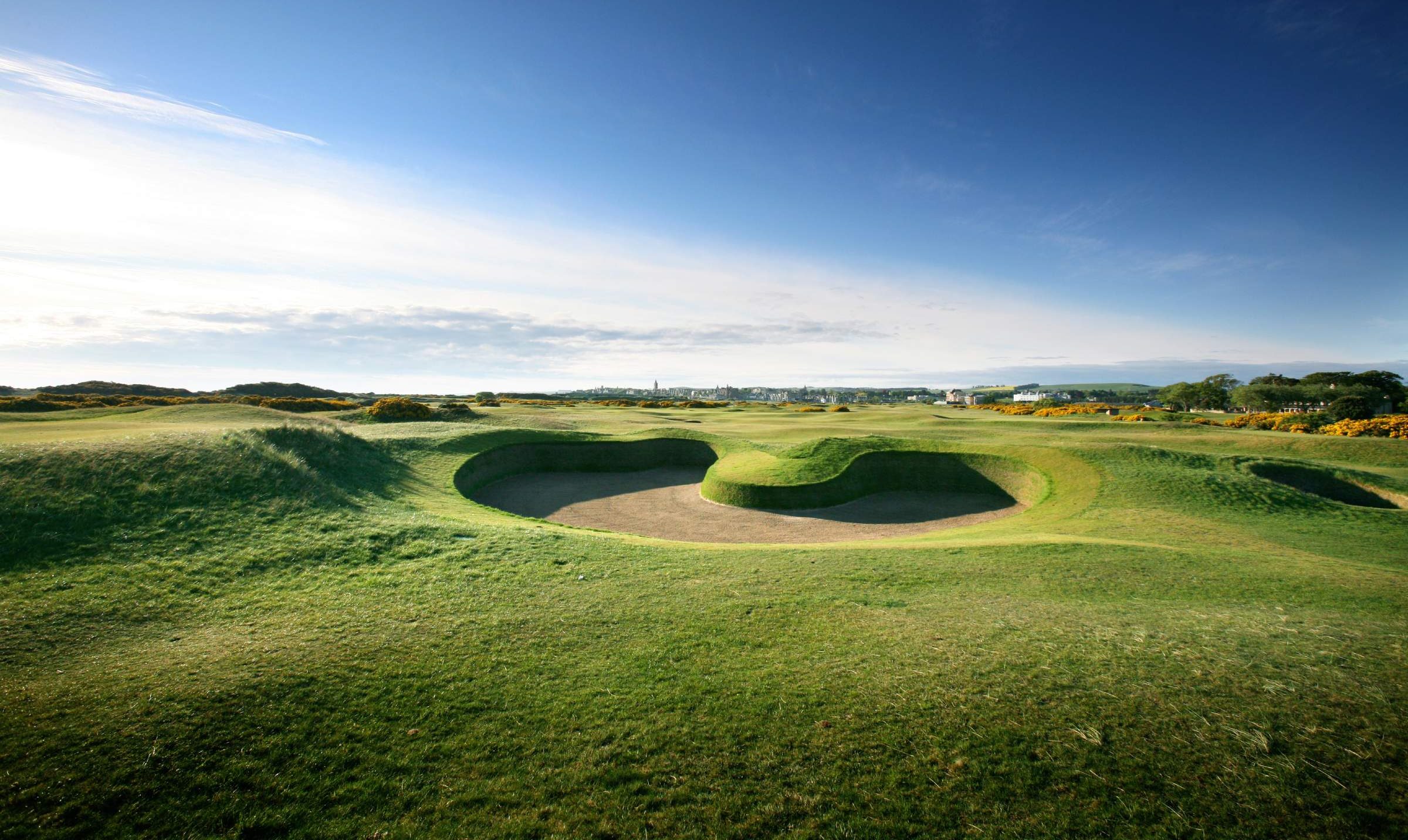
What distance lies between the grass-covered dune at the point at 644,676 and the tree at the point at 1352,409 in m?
45.0

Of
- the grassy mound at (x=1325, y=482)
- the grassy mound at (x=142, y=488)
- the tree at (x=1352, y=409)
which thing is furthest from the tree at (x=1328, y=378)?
the grassy mound at (x=142, y=488)

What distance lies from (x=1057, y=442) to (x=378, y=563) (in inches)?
1258

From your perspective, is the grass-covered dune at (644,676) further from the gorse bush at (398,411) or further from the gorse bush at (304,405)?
the gorse bush at (304,405)

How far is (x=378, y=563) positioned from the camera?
11695 millimetres

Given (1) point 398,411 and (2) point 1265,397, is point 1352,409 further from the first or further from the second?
(1) point 398,411

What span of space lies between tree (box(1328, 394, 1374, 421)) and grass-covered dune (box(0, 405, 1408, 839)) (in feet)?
148

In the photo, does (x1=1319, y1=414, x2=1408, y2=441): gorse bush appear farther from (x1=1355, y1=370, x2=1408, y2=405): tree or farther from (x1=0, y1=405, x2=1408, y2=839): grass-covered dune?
(x1=1355, y1=370, x2=1408, y2=405): tree

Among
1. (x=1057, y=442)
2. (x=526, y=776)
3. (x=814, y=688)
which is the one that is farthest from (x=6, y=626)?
(x=1057, y=442)

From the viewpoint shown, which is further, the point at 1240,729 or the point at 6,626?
the point at 6,626

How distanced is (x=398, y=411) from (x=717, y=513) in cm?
3245

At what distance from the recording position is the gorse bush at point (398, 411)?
4188 centimetres

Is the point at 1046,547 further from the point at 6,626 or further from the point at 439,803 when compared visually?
the point at 6,626

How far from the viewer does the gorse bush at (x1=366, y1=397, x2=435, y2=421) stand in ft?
137

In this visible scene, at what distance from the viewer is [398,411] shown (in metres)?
42.9
